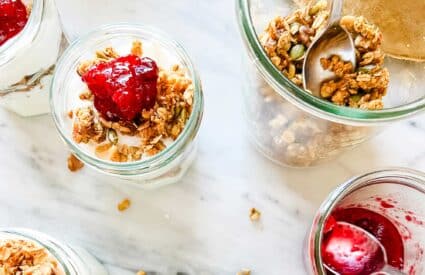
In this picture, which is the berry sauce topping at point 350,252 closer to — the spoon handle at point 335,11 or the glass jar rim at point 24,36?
the spoon handle at point 335,11

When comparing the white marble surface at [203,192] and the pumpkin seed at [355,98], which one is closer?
the pumpkin seed at [355,98]

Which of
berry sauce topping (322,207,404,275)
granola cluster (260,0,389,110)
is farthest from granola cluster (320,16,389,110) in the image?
berry sauce topping (322,207,404,275)

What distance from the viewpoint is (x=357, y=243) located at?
3.09 ft

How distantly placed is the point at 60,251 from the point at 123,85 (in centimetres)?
21

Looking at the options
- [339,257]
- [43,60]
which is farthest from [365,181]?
[43,60]

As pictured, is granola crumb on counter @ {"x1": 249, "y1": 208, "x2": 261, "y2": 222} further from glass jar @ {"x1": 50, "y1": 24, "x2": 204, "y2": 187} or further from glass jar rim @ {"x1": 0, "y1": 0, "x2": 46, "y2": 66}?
glass jar rim @ {"x1": 0, "y1": 0, "x2": 46, "y2": 66}

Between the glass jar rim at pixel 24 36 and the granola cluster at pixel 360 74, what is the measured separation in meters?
0.35

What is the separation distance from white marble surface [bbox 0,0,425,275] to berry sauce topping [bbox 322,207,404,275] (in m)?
0.08

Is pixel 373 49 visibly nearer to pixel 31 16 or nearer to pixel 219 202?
pixel 219 202

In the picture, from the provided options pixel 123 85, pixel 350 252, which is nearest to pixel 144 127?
pixel 123 85

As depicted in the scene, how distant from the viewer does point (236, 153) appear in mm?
1039

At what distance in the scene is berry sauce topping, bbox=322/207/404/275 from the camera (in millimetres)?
931

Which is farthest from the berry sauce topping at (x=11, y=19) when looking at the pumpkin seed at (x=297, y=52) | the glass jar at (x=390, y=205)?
the glass jar at (x=390, y=205)

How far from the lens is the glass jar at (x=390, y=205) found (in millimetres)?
871
